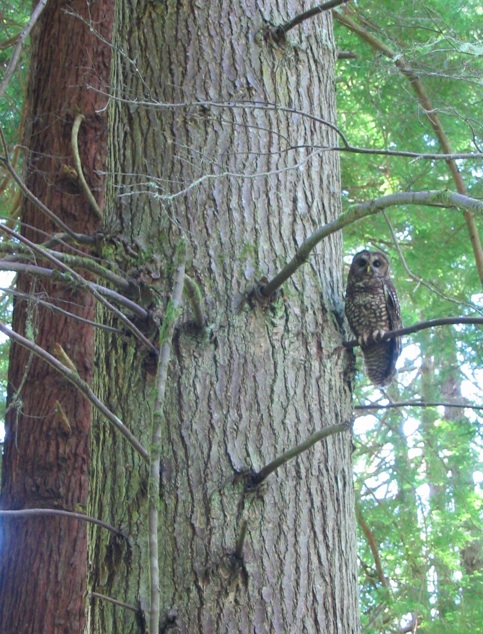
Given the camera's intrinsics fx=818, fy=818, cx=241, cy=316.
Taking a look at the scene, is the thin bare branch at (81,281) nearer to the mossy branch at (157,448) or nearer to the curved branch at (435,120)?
the mossy branch at (157,448)

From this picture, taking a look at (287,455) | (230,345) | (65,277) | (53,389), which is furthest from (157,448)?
(53,389)

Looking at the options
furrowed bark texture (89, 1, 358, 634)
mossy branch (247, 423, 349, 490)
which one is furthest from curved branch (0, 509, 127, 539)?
mossy branch (247, 423, 349, 490)

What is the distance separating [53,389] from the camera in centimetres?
449

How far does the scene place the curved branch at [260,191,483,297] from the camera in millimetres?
1639

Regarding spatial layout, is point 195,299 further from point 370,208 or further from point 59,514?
point 59,514

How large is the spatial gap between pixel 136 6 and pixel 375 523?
17.1 ft

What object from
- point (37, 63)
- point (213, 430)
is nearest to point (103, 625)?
point (213, 430)

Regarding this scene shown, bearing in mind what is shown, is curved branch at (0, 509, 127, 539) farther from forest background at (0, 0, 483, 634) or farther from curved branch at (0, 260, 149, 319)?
forest background at (0, 0, 483, 634)

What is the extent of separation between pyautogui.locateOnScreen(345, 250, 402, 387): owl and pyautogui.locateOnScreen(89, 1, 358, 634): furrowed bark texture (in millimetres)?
1116

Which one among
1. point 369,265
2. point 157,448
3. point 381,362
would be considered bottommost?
point 157,448

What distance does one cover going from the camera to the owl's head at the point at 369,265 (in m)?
3.88

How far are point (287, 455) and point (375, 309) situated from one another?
6.26 ft

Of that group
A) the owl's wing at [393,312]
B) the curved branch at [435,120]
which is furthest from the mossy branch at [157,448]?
the curved branch at [435,120]

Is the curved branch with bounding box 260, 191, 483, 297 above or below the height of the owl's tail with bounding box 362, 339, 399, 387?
below
